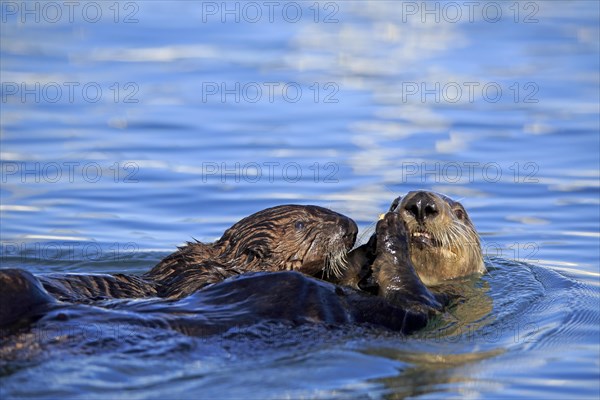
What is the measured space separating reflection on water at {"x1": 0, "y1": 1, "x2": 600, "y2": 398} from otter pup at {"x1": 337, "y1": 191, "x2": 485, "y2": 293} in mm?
357

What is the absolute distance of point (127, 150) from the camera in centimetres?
1220

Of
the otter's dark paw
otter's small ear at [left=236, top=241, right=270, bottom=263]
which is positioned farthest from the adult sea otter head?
otter's small ear at [left=236, top=241, right=270, bottom=263]

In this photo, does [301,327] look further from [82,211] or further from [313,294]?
[82,211]


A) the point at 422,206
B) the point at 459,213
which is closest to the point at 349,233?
the point at 422,206

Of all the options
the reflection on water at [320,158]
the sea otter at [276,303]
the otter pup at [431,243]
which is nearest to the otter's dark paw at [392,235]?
the sea otter at [276,303]

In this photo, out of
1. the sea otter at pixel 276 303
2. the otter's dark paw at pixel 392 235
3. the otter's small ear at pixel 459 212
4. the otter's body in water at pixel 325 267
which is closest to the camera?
the sea otter at pixel 276 303

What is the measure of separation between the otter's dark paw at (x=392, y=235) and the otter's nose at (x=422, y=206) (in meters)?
0.40

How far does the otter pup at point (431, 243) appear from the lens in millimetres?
7746

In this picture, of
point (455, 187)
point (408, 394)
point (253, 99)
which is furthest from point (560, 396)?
point (253, 99)

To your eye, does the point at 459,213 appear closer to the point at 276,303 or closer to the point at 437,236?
the point at 437,236

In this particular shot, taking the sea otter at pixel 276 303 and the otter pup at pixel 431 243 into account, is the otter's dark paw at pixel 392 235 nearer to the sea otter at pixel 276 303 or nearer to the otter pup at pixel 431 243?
the sea otter at pixel 276 303

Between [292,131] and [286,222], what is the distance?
194 inches

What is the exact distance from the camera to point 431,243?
8008 mm

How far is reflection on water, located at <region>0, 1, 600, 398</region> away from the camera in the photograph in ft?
20.5
